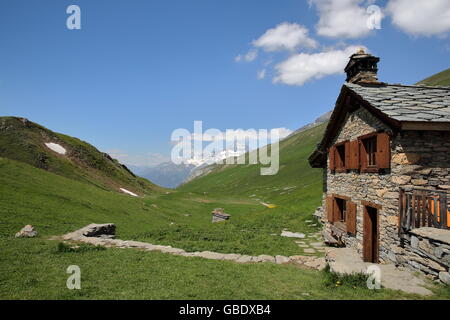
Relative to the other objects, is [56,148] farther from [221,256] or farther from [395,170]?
[395,170]

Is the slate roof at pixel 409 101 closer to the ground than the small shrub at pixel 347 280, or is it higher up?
higher up

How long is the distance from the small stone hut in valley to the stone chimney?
0.05 m

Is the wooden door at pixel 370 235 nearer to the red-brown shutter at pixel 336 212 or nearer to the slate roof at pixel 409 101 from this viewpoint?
the red-brown shutter at pixel 336 212

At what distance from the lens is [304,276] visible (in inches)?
369

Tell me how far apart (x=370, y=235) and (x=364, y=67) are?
9.48 meters

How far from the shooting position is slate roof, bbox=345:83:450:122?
9.96 meters

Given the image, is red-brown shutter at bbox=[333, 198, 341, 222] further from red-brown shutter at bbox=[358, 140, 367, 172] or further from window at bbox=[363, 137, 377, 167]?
window at bbox=[363, 137, 377, 167]

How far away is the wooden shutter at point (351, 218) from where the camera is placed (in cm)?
1407

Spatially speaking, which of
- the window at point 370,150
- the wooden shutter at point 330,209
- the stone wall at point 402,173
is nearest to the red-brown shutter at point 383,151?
the stone wall at point 402,173

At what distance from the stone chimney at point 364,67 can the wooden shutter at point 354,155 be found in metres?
3.65

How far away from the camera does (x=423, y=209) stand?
888cm

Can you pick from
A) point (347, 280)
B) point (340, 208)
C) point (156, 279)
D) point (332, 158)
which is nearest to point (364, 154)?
point (332, 158)
